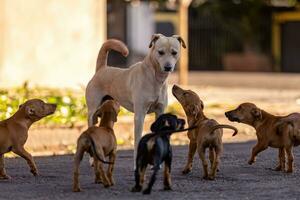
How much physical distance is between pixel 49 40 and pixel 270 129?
33.2 feet

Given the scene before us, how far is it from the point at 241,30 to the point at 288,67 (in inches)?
93.2

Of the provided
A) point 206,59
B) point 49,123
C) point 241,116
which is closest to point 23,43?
point 49,123

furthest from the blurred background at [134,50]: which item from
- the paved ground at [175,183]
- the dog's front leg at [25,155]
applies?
the dog's front leg at [25,155]

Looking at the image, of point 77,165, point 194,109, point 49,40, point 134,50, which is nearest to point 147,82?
point 194,109

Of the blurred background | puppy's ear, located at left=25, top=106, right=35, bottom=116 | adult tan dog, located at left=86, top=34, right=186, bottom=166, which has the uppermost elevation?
adult tan dog, located at left=86, top=34, right=186, bottom=166

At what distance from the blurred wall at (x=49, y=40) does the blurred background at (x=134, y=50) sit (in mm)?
20

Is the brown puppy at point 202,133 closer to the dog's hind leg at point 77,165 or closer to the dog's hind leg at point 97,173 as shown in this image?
the dog's hind leg at point 97,173

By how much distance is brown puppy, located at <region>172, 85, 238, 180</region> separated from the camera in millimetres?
8672

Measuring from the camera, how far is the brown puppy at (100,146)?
7961 millimetres

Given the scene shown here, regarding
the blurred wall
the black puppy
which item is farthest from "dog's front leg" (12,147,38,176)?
the blurred wall

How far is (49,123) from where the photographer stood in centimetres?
1241

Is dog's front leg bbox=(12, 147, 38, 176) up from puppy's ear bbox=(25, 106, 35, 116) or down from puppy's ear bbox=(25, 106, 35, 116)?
down

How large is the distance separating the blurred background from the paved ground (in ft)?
7.32

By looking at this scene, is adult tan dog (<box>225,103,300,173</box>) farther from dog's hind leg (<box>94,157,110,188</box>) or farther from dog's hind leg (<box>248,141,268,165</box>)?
dog's hind leg (<box>94,157,110,188</box>)
